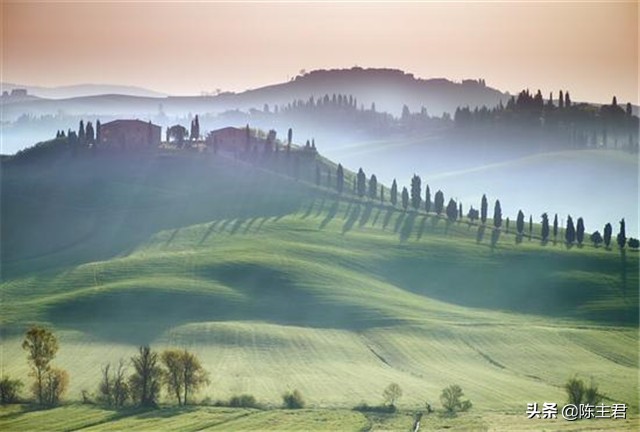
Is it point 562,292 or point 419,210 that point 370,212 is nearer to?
point 419,210

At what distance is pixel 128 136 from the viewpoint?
7032 inches

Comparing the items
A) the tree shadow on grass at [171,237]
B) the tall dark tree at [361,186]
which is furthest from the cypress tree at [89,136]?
the tall dark tree at [361,186]

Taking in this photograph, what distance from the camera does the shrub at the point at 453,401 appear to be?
8288 cm

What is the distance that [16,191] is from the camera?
163125 millimetres

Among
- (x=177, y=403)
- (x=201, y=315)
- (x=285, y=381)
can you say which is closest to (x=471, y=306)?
(x=201, y=315)

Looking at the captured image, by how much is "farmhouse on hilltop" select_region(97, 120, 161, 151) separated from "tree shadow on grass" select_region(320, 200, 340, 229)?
32523 millimetres

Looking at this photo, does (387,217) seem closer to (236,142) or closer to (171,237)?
(236,142)

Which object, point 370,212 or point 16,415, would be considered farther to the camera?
point 370,212

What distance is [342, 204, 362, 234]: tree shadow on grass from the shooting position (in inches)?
6132

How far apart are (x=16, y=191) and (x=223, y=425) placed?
97.3 m

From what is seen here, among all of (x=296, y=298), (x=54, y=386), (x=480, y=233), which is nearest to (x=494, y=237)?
(x=480, y=233)

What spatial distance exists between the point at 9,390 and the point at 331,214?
272ft

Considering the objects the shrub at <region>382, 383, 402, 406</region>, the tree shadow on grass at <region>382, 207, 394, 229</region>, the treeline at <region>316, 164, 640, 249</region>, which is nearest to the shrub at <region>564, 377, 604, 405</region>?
the shrub at <region>382, 383, 402, 406</region>

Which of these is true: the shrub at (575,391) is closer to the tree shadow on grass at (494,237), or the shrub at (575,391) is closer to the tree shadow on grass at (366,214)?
the tree shadow on grass at (494,237)
